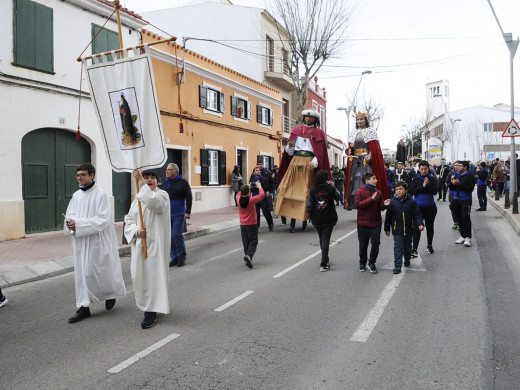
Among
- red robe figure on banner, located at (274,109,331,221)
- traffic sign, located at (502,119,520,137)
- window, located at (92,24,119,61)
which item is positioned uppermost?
window, located at (92,24,119,61)

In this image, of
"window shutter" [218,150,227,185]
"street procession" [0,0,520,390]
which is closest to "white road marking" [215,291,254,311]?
"street procession" [0,0,520,390]

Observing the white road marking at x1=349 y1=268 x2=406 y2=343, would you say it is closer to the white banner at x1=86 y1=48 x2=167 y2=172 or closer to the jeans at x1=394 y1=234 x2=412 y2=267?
the jeans at x1=394 y1=234 x2=412 y2=267

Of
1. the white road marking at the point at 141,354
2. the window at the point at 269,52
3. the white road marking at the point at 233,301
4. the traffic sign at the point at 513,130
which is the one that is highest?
the window at the point at 269,52

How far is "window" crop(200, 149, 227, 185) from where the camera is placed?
65.2ft

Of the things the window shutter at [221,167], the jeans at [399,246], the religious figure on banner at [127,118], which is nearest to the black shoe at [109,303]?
the religious figure on banner at [127,118]

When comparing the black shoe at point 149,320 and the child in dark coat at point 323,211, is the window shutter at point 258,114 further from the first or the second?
Result: the black shoe at point 149,320

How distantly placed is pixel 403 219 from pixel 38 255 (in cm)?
699

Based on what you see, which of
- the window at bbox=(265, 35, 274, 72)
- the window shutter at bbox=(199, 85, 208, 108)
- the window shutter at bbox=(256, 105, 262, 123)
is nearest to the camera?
the window shutter at bbox=(199, 85, 208, 108)

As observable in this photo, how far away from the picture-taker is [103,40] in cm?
1442

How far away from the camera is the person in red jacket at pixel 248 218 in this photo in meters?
8.27

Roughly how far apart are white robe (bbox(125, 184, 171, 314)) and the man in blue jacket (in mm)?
6758

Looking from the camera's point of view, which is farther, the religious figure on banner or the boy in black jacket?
the boy in black jacket

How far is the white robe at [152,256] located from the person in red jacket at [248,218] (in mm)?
2899

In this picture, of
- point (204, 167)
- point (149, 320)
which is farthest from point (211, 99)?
point (149, 320)
